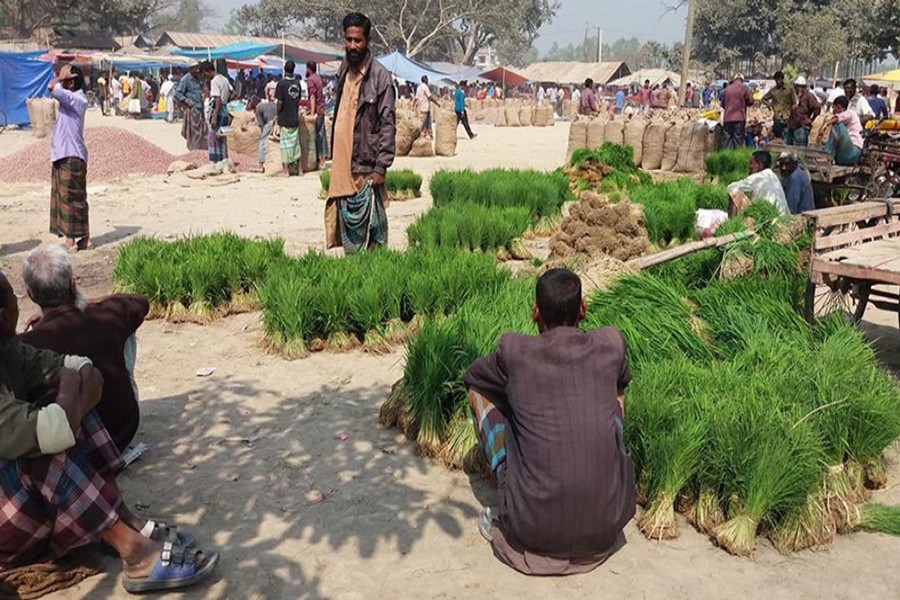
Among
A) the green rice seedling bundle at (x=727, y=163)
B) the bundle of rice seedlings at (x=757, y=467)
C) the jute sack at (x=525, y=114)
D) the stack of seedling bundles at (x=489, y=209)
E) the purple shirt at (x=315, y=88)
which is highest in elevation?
the purple shirt at (x=315, y=88)

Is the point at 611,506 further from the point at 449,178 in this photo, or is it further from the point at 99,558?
the point at 449,178

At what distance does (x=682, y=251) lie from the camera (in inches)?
200

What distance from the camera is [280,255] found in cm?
612

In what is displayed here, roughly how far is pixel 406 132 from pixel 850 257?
11.8m

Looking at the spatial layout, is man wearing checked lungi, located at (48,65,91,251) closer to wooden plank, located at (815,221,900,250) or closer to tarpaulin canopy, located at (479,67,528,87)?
wooden plank, located at (815,221,900,250)

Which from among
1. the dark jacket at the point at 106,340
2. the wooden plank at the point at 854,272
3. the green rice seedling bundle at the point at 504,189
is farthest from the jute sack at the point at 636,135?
the dark jacket at the point at 106,340

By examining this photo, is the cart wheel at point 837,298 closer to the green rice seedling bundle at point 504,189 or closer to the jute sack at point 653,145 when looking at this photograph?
the green rice seedling bundle at point 504,189

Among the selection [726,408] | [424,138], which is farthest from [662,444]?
[424,138]

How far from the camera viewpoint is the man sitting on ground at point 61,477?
2449 mm

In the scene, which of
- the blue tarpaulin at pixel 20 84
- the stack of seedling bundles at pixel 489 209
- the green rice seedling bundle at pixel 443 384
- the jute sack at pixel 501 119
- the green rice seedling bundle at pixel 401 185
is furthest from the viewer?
the jute sack at pixel 501 119

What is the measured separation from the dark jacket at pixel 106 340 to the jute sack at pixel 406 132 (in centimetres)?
1248

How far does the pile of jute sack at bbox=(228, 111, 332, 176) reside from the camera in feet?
43.3

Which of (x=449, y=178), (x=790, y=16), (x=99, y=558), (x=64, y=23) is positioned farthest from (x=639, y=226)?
(x=64, y=23)

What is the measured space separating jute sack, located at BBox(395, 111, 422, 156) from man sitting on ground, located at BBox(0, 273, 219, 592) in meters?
13.2
